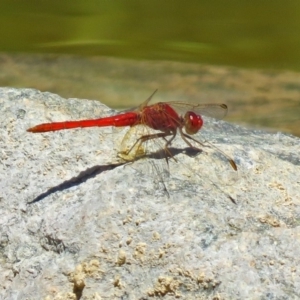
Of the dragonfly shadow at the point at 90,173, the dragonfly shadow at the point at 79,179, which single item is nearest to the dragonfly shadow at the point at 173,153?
the dragonfly shadow at the point at 90,173

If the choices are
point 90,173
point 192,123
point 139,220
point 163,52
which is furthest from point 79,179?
point 163,52

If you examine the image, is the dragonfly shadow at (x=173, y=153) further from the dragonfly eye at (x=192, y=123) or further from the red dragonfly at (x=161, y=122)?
the dragonfly eye at (x=192, y=123)

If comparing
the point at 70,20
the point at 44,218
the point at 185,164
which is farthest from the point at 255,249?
the point at 70,20

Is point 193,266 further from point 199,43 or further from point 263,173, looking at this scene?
point 199,43

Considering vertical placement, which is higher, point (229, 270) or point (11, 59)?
point (229, 270)

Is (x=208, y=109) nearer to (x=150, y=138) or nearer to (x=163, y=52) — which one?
(x=150, y=138)
